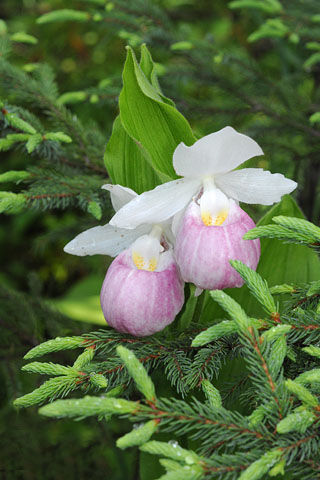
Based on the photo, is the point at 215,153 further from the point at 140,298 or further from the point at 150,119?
the point at 140,298

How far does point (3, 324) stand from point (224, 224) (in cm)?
70

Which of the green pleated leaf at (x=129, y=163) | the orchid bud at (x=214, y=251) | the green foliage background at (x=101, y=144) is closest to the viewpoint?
the orchid bud at (x=214, y=251)

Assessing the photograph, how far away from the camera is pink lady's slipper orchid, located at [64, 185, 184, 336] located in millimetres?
780

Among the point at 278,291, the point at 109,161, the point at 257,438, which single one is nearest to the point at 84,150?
the point at 109,161

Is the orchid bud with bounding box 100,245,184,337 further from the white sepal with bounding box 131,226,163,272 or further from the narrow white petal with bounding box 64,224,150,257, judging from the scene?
the narrow white petal with bounding box 64,224,150,257

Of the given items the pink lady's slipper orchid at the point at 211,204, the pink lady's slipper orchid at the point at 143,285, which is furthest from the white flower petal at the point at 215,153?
the pink lady's slipper orchid at the point at 143,285

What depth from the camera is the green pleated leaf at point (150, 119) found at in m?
0.82

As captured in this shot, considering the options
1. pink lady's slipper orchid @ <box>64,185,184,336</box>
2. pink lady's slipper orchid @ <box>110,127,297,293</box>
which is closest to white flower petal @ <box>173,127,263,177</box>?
pink lady's slipper orchid @ <box>110,127,297,293</box>

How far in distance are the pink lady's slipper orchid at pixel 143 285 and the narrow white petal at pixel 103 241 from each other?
48 mm

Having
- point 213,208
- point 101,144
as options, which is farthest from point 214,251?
point 101,144

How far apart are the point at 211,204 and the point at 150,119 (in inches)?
7.2

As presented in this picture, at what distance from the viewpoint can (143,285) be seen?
30.9 inches

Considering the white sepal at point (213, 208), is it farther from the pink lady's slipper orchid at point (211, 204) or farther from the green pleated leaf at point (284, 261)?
the green pleated leaf at point (284, 261)

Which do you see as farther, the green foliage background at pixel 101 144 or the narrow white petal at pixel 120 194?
the green foliage background at pixel 101 144
